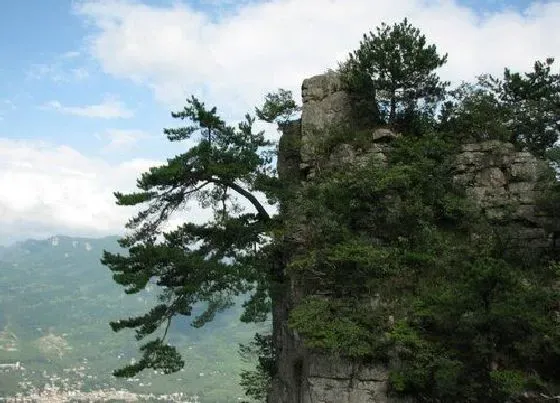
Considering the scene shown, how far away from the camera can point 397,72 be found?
18281mm

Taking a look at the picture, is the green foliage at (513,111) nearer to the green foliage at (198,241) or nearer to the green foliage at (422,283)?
the green foliage at (422,283)

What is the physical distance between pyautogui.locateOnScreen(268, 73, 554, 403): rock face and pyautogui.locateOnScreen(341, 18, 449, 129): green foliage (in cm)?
145

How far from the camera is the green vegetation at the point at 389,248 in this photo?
1137 cm

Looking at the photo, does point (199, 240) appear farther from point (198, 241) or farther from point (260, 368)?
point (260, 368)

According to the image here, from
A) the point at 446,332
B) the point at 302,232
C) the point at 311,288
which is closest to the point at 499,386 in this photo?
the point at 446,332

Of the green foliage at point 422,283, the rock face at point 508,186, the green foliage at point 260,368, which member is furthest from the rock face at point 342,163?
the green foliage at point 260,368

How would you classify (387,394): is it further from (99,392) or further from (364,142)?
(99,392)

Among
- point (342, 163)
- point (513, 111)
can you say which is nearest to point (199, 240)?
point (342, 163)

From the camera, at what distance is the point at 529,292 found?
435 inches

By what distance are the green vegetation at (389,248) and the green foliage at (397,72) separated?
0.18 feet

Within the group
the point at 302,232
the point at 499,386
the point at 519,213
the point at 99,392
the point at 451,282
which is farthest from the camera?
the point at 99,392

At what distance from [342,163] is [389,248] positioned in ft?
13.1

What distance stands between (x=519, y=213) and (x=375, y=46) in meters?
7.84

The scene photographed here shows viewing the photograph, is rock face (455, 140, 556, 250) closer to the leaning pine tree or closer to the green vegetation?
the green vegetation
